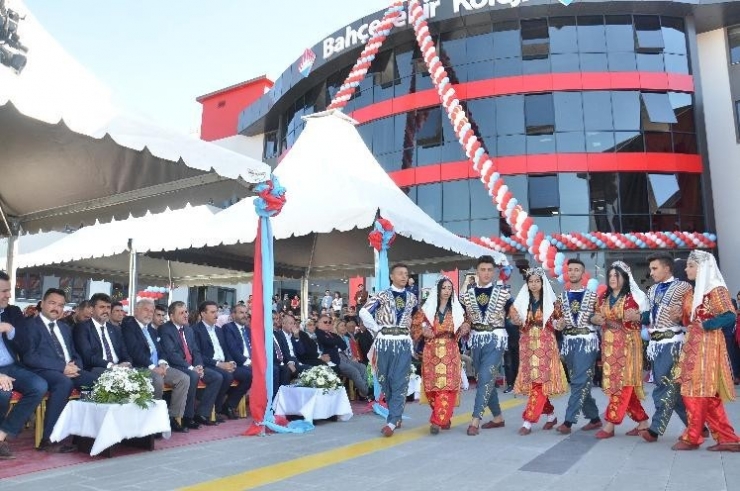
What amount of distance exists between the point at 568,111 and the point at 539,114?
99 centimetres

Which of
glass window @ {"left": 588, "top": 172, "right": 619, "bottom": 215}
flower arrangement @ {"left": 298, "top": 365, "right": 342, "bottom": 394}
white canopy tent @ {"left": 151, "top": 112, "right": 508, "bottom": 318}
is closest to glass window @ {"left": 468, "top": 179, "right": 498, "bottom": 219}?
glass window @ {"left": 588, "top": 172, "right": 619, "bottom": 215}

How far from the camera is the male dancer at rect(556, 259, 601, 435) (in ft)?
21.0

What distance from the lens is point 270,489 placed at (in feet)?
14.0

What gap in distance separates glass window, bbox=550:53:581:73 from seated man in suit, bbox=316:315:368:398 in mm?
15888

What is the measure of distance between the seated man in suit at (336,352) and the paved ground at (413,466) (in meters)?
2.81

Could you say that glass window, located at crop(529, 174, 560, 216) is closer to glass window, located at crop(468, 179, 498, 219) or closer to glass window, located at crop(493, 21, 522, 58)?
glass window, located at crop(468, 179, 498, 219)

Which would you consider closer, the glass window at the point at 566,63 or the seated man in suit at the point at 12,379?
the seated man in suit at the point at 12,379

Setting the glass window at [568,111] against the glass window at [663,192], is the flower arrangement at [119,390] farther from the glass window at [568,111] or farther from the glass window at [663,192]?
the glass window at [663,192]

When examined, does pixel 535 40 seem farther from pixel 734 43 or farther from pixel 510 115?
pixel 734 43

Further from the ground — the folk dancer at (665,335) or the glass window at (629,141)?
the glass window at (629,141)

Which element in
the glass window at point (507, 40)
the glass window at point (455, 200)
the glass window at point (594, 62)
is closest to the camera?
the glass window at point (594, 62)

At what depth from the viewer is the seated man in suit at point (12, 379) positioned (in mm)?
5113

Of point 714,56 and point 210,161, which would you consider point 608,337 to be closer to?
point 210,161

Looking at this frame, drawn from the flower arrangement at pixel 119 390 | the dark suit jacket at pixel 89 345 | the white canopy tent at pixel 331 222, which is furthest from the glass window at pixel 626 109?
the flower arrangement at pixel 119 390
